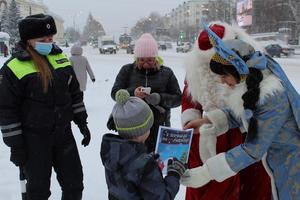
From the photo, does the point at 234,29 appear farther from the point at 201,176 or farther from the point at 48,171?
the point at 48,171

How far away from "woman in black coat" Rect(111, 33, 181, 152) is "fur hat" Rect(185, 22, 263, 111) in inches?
45.7

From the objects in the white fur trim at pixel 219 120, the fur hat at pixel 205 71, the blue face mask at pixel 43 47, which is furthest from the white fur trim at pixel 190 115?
the blue face mask at pixel 43 47

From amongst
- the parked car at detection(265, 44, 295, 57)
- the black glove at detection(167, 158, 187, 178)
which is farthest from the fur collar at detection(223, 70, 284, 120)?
the parked car at detection(265, 44, 295, 57)

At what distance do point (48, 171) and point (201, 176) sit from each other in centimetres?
149

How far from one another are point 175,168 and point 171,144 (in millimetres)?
128

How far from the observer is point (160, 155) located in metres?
2.28

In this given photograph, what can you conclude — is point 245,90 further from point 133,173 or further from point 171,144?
point 133,173

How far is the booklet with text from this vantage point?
2.27 metres

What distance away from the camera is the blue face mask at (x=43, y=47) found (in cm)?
332

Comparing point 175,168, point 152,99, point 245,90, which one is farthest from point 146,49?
point 175,168

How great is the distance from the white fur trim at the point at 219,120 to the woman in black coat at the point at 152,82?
1.31 metres

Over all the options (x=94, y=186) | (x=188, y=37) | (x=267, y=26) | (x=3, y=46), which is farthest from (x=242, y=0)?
(x=94, y=186)

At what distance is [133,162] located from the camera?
84.5 inches

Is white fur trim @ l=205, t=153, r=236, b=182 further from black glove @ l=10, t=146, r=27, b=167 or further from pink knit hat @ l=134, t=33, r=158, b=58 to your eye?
pink knit hat @ l=134, t=33, r=158, b=58
